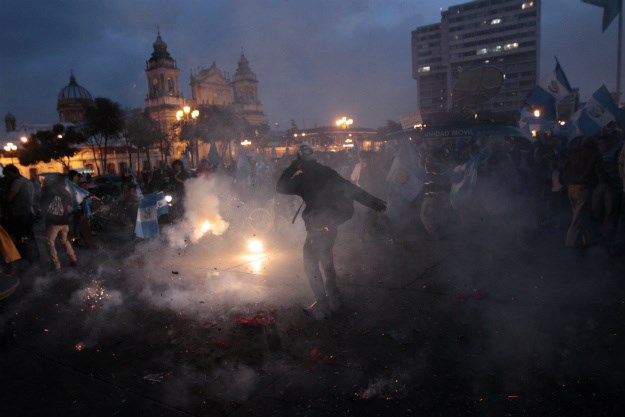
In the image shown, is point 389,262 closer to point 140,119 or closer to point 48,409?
point 48,409

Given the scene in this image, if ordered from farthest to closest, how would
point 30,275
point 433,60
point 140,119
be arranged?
point 433,60 → point 140,119 → point 30,275

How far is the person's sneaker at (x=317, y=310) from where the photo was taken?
16.0ft

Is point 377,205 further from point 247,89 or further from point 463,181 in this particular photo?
point 247,89

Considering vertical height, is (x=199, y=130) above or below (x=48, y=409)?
above

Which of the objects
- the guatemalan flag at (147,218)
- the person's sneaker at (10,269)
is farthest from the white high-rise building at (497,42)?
the person's sneaker at (10,269)

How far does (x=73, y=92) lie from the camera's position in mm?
79062

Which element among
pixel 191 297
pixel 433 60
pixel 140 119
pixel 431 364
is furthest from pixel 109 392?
pixel 433 60

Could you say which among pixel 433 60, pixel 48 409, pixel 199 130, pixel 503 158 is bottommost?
pixel 48 409

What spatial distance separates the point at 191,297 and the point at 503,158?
23.6 feet

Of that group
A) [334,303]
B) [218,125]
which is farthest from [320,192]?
[218,125]

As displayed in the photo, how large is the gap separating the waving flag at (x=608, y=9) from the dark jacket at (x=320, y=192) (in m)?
14.6

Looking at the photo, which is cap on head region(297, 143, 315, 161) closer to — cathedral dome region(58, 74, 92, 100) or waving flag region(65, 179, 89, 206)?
waving flag region(65, 179, 89, 206)

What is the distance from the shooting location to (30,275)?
7.75 m

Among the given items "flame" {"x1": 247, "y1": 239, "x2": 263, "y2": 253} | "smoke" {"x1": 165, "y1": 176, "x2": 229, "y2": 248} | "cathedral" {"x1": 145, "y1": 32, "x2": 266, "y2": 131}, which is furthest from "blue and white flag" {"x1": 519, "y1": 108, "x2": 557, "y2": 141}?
"cathedral" {"x1": 145, "y1": 32, "x2": 266, "y2": 131}
